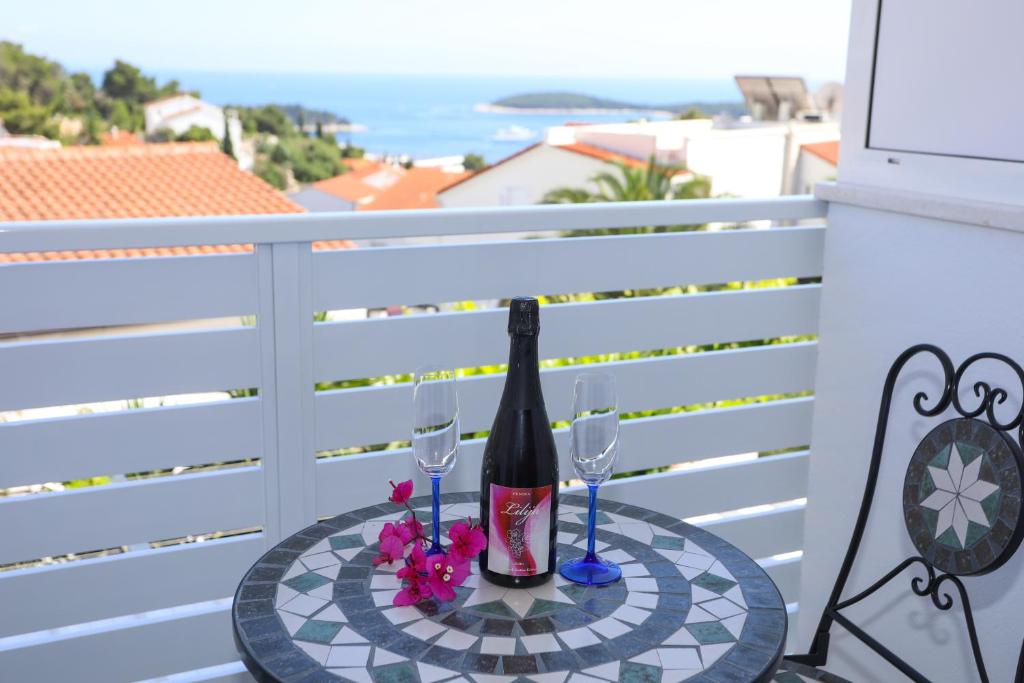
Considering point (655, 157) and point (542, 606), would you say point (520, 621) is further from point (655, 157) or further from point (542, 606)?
point (655, 157)

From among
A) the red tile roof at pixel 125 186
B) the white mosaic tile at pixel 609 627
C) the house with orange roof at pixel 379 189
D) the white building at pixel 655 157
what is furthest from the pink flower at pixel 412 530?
the house with orange roof at pixel 379 189

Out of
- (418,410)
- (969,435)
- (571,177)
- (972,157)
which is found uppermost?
(972,157)

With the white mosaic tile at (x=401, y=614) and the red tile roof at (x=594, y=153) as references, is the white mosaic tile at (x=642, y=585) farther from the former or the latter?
the red tile roof at (x=594, y=153)

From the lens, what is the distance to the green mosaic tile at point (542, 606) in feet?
3.35

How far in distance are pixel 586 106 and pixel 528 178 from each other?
8477 millimetres

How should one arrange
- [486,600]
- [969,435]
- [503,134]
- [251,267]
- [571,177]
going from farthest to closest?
[503,134] → [571,177] → [251,267] → [969,435] → [486,600]

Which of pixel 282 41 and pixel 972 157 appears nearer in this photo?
pixel 972 157

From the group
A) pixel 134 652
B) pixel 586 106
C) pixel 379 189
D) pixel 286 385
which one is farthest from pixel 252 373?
pixel 586 106

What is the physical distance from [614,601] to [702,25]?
31.4m

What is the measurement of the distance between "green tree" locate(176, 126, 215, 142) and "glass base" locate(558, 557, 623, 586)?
23369 millimetres

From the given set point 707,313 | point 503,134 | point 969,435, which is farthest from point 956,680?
point 503,134

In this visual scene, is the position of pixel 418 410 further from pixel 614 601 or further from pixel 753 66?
pixel 753 66

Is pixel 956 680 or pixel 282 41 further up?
pixel 282 41

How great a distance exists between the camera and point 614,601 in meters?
1.05
